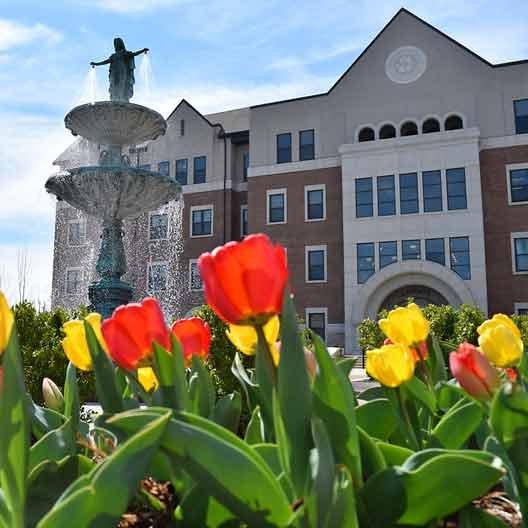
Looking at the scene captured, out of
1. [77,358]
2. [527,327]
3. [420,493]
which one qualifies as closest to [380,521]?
[420,493]

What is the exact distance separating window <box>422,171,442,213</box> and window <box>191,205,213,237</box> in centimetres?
1270

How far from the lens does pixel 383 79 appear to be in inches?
1189

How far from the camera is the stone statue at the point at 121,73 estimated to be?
50.8ft

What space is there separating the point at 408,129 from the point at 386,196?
3940 millimetres

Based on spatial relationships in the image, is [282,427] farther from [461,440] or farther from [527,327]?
[527,327]

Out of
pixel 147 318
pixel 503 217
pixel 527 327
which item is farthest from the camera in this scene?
pixel 503 217

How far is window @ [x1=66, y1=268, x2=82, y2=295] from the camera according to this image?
36000 millimetres

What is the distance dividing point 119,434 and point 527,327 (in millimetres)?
13225

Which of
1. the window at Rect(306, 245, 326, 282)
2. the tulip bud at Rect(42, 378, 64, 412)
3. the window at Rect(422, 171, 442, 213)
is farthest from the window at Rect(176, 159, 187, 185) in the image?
the tulip bud at Rect(42, 378, 64, 412)

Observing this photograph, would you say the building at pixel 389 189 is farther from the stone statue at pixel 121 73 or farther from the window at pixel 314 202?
the stone statue at pixel 121 73

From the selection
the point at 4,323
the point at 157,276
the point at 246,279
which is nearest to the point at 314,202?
the point at 157,276

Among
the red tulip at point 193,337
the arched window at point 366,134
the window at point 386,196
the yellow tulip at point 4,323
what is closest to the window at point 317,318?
the window at point 386,196

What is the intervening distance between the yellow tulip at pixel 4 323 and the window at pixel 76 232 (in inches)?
1458

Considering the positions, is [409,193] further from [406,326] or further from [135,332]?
[135,332]
